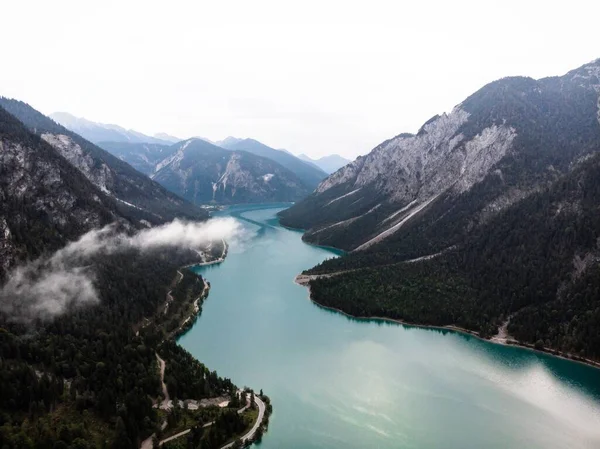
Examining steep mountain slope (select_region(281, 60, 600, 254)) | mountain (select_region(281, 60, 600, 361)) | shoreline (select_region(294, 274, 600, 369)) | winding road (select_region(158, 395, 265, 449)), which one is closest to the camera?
winding road (select_region(158, 395, 265, 449))

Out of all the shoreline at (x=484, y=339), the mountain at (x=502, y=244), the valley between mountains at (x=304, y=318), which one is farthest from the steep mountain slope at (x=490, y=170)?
the shoreline at (x=484, y=339)

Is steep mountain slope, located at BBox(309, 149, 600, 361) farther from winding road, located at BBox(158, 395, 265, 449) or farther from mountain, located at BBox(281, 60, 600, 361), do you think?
winding road, located at BBox(158, 395, 265, 449)

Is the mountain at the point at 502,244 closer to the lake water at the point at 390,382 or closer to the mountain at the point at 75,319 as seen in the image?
the lake water at the point at 390,382

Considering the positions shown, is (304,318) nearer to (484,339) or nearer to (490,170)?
(484,339)

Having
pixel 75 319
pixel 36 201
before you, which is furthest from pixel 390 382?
pixel 36 201

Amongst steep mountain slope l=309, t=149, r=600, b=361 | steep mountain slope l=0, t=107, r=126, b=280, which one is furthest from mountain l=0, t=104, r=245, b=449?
steep mountain slope l=309, t=149, r=600, b=361

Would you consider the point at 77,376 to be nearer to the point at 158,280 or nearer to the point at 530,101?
the point at 158,280
